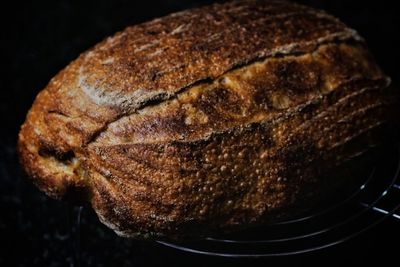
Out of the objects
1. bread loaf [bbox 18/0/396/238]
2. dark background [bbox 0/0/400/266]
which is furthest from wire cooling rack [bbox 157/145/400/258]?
bread loaf [bbox 18/0/396/238]

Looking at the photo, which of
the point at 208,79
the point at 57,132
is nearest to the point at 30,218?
the point at 57,132

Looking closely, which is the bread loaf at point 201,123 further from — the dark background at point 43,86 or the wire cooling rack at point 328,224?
the dark background at point 43,86

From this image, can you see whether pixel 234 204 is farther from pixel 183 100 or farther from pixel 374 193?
pixel 374 193

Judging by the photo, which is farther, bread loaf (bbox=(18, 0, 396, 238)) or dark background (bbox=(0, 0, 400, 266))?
dark background (bbox=(0, 0, 400, 266))

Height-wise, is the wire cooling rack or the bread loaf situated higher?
the bread loaf

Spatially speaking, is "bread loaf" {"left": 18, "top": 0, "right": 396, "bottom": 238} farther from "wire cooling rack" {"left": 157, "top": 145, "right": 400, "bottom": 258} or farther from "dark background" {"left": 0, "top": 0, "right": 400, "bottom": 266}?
"dark background" {"left": 0, "top": 0, "right": 400, "bottom": 266}

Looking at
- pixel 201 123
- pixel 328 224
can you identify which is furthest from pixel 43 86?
pixel 328 224

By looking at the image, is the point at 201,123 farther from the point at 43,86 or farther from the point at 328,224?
the point at 43,86
